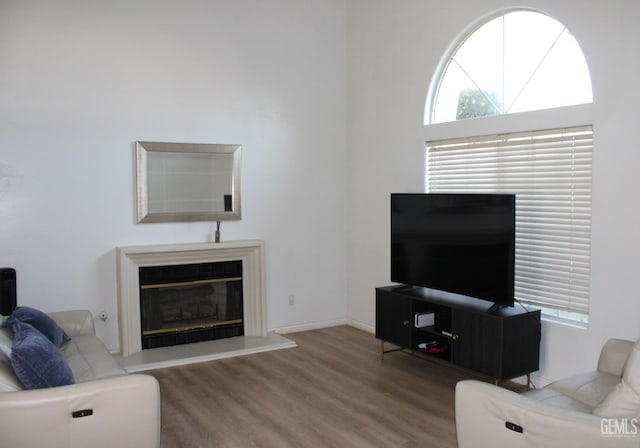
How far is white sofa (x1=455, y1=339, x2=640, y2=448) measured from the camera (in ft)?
7.20

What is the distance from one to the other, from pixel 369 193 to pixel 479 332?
7.49 feet

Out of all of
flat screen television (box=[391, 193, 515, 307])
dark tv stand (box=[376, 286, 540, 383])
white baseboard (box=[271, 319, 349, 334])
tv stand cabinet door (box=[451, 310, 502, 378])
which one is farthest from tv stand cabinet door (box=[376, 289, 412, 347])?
white baseboard (box=[271, 319, 349, 334])

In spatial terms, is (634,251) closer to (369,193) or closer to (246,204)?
(369,193)

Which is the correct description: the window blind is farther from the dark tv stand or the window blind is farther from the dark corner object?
the dark corner object

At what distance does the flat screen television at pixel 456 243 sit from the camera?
399cm

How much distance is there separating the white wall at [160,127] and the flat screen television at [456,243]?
1364 mm

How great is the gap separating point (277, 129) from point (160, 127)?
48.0 inches

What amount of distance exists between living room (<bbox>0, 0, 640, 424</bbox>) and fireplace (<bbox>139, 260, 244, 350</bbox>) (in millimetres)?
287

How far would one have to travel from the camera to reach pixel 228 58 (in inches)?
217

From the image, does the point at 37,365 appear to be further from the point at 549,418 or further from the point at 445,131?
the point at 445,131

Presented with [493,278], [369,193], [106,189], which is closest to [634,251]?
[493,278]

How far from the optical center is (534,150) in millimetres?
4137

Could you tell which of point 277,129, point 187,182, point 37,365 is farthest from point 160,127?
point 37,365

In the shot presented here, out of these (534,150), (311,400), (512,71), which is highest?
(512,71)
